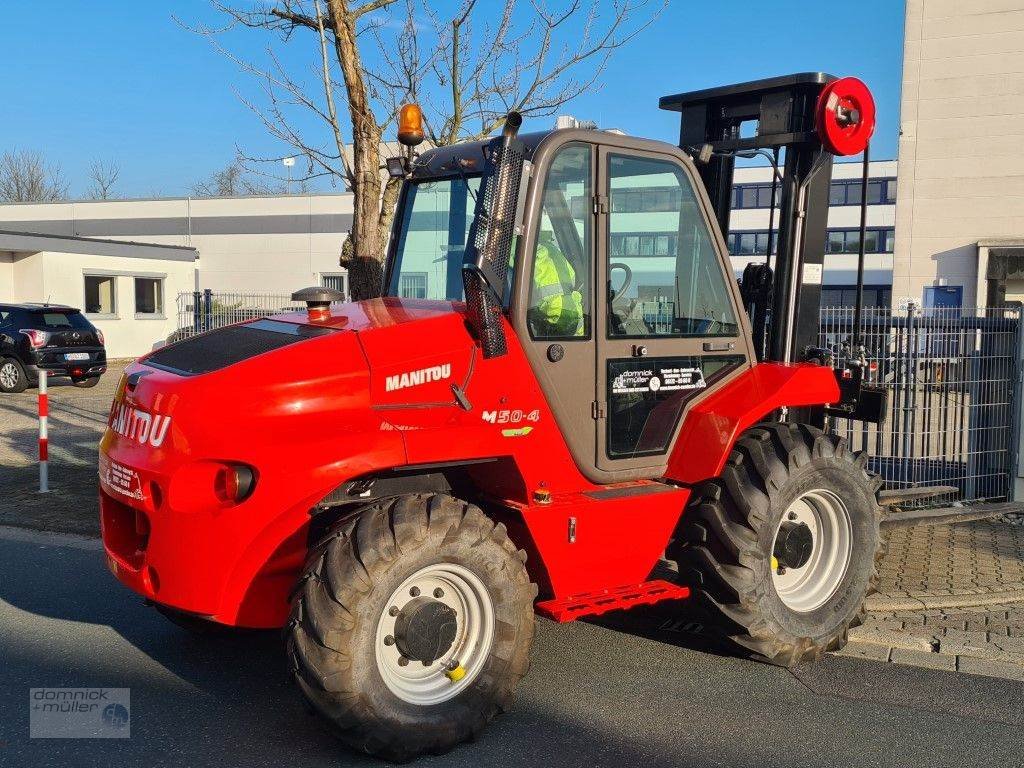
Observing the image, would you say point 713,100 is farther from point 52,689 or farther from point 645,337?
point 52,689

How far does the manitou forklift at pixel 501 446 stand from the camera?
3844 mm

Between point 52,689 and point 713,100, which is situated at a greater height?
point 713,100

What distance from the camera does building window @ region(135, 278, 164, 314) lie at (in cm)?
3194

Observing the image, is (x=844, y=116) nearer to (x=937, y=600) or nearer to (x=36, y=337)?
(x=937, y=600)

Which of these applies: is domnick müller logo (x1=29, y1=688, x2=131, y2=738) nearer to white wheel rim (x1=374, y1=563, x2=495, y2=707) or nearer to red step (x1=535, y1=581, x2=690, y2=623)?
white wheel rim (x1=374, y1=563, x2=495, y2=707)

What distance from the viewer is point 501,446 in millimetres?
4297

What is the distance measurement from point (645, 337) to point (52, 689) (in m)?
3.29

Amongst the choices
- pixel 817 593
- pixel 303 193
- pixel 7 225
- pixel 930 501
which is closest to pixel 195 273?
pixel 303 193

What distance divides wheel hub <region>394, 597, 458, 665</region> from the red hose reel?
323cm

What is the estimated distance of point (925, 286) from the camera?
3388cm

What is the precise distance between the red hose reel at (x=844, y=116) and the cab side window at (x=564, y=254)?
4.97 feet

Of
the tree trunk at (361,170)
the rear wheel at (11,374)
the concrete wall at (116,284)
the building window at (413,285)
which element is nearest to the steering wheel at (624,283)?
the building window at (413,285)

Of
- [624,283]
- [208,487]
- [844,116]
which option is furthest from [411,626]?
[844,116]

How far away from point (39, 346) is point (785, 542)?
18.1m
